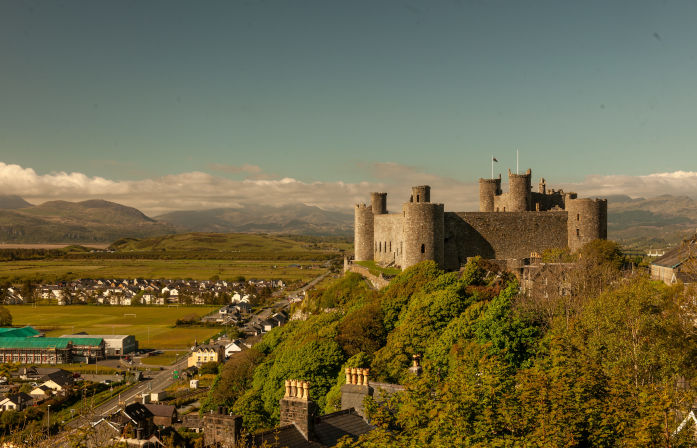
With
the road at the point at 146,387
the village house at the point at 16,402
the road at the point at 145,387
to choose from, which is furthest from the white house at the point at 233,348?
the village house at the point at 16,402

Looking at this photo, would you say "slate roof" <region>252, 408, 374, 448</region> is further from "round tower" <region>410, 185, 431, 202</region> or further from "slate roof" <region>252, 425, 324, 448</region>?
"round tower" <region>410, 185, 431, 202</region>

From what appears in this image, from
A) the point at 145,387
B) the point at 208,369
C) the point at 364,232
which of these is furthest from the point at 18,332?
the point at 364,232

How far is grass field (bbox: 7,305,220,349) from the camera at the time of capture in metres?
101

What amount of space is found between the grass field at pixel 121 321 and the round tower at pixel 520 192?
65030 millimetres

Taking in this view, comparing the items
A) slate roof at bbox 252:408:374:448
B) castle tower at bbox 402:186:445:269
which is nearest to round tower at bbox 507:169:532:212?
castle tower at bbox 402:186:445:269

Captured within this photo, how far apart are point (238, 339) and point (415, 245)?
5517cm

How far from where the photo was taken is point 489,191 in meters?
45.6

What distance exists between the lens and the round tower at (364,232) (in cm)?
5316

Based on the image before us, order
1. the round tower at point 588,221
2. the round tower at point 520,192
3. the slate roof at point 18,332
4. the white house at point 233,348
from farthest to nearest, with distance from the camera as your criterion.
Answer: the slate roof at point 18,332 → the white house at point 233,348 → the round tower at point 520,192 → the round tower at point 588,221

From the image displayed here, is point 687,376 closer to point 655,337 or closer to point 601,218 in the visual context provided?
point 655,337

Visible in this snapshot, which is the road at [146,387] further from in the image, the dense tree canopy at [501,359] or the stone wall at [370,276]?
the stone wall at [370,276]

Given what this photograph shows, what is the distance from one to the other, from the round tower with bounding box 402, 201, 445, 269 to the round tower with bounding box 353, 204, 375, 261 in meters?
12.6

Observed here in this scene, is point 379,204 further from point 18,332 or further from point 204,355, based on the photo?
point 18,332

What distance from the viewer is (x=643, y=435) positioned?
12.0m
